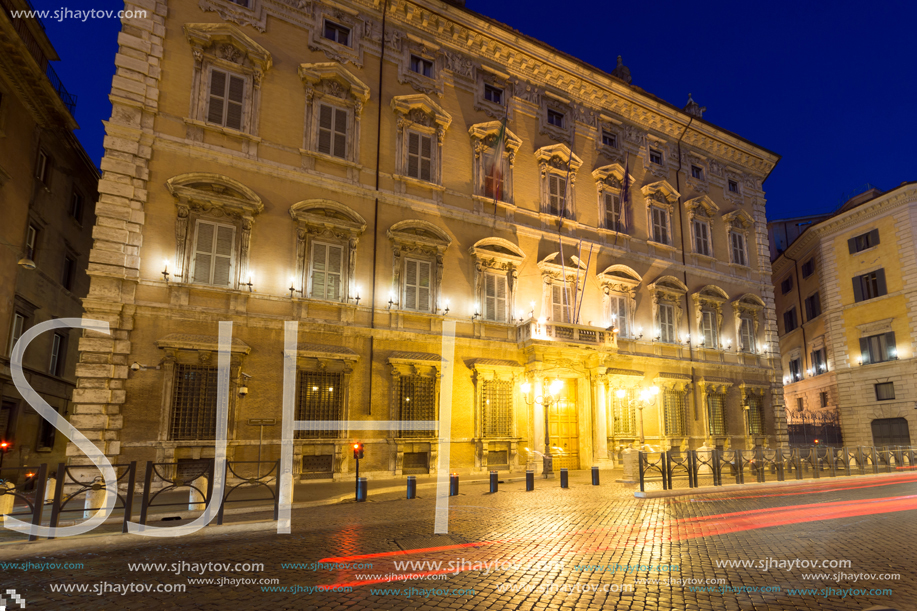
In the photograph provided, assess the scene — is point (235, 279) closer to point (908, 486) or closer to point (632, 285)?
point (632, 285)

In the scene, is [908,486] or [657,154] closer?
[908,486]

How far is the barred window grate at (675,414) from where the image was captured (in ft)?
80.7

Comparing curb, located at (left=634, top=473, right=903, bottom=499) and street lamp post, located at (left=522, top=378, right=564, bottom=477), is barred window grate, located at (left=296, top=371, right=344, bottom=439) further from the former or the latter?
curb, located at (left=634, top=473, right=903, bottom=499)

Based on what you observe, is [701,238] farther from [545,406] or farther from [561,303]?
[545,406]

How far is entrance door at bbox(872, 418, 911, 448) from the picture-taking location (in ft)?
96.2

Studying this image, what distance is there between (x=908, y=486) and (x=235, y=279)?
22.4 metres

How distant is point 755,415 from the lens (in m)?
27.6

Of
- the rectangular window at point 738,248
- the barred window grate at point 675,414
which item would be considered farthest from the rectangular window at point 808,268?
the barred window grate at point 675,414

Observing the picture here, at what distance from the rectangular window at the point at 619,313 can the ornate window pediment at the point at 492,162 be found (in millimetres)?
6837

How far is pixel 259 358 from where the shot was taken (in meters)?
16.5

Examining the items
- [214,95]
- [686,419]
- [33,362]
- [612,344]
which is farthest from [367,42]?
[686,419]

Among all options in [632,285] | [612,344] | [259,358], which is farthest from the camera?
[632,285]

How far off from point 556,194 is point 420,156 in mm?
6831

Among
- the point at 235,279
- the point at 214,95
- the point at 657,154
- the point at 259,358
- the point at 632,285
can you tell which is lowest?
the point at 259,358
